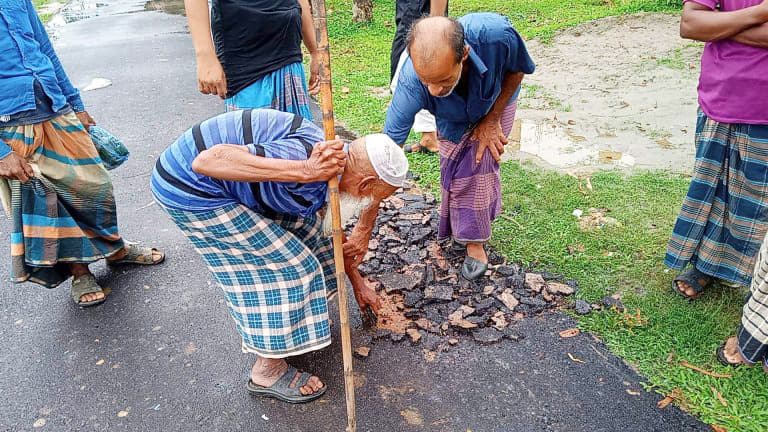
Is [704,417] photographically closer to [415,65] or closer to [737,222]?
[737,222]

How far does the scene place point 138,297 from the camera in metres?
3.68

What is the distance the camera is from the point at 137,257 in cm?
396

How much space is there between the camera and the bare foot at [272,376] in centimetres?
284

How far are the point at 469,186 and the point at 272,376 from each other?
1.64 metres

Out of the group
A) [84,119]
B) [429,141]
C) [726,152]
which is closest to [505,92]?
[726,152]

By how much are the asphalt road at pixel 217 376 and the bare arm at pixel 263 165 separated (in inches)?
50.0

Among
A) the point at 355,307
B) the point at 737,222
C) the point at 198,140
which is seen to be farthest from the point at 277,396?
the point at 737,222

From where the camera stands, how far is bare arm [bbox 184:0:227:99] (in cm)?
289

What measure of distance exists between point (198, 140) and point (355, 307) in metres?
1.59

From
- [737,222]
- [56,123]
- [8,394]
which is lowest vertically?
[8,394]

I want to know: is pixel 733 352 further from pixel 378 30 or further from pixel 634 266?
pixel 378 30

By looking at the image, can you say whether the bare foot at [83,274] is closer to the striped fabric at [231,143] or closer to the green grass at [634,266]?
the striped fabric at [231,143]

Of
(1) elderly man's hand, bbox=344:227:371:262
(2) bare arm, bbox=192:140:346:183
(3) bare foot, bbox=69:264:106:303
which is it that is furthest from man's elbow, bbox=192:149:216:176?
(3) bare foot, bbox=69:264:106:303

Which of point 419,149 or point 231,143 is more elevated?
point 231,143
